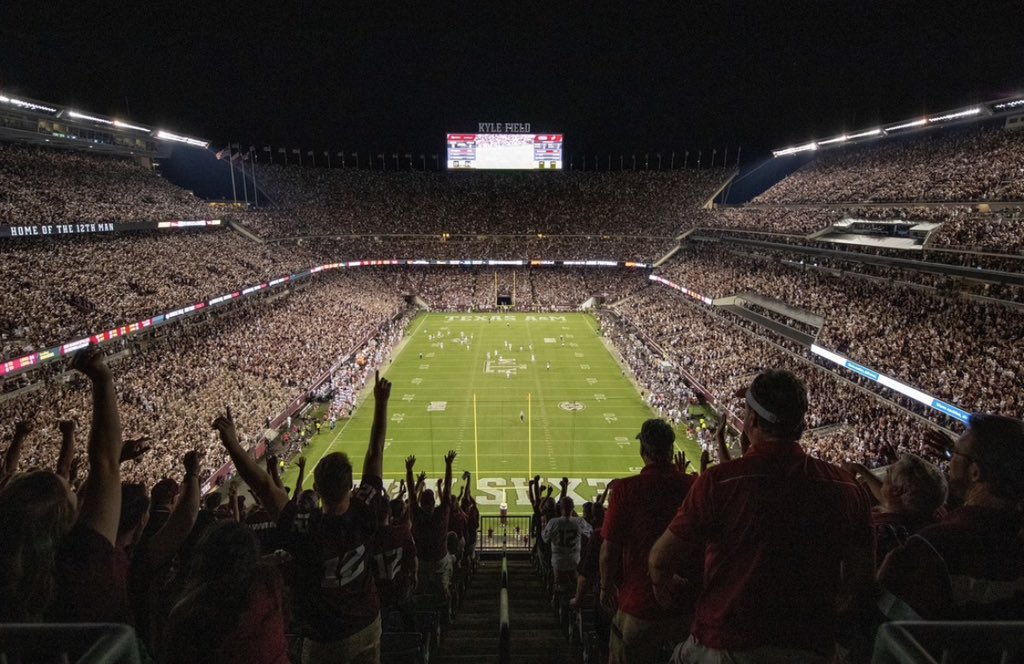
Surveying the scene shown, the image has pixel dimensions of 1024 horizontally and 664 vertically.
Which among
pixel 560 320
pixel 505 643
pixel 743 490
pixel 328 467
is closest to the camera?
pixel 743 490

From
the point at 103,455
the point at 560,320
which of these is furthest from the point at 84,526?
the point at 560,320

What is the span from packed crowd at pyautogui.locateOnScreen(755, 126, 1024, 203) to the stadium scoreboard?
99.8 feet

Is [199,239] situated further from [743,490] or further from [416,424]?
[743,490]

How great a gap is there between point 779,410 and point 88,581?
10.3 ft

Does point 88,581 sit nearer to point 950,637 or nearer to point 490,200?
point 950,637

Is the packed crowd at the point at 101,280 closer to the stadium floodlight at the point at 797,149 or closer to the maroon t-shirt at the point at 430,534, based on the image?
the maroon t-shirt at the point at 430,534

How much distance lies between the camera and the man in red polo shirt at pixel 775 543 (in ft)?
7.30

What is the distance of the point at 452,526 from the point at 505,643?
505cm

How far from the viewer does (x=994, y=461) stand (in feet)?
8.50

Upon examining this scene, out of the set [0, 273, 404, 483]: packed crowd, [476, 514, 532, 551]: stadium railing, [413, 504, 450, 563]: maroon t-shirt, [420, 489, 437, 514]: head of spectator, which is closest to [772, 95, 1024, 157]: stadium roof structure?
[476, 514, 532, 551]: stadium railing

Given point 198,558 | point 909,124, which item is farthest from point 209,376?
point 909,124

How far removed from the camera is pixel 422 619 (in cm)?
576

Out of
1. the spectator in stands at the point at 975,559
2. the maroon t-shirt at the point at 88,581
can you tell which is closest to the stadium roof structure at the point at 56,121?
the maroon t-shirt at the point at 88,581

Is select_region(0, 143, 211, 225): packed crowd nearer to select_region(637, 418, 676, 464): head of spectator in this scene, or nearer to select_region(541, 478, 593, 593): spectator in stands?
select_region(541, 478, 593, 593): spectator in stands
